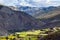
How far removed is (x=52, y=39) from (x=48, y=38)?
0.61 metres

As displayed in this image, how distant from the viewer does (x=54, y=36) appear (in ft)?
55.0

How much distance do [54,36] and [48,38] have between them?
0.52 m

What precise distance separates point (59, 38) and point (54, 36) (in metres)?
0.62

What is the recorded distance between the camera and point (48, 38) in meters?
17.1

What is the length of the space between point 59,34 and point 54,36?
0.42 m

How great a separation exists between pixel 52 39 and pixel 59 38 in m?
0.53

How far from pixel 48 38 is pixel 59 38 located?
1.10 metres

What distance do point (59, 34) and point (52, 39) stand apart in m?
0.71

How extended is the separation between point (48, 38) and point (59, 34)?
0.75 meters

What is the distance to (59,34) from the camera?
16969 millimetres

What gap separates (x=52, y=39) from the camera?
16531 mm
